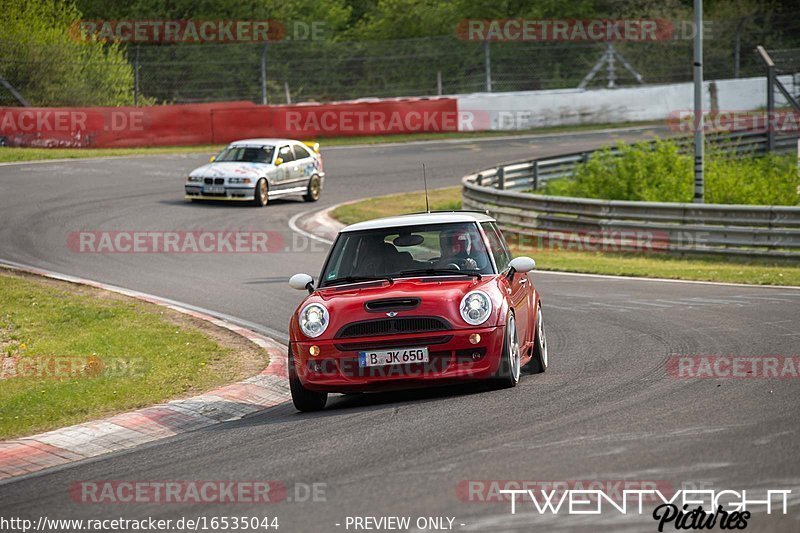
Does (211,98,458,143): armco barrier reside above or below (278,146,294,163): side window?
above

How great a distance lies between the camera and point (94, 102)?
4056 centimetres

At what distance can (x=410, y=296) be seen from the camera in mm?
9328

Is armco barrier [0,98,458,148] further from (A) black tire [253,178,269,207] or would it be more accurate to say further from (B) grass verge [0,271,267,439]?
(B) grass verge [0,271,267,439]

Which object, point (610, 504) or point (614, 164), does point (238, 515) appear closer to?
point (610, 504)

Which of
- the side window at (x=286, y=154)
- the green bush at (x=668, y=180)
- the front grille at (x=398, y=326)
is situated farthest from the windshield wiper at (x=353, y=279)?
the side window at (x=286, y=154)

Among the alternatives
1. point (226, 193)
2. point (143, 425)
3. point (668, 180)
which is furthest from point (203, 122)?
point (143, 425)

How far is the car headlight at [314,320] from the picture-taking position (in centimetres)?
938

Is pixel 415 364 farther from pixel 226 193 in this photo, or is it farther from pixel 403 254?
pixel 226 193

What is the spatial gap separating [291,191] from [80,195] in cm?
488

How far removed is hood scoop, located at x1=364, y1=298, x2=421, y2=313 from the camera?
927cm

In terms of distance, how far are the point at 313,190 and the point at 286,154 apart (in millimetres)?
1139

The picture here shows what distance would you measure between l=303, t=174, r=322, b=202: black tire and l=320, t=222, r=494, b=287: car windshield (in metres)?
19.0

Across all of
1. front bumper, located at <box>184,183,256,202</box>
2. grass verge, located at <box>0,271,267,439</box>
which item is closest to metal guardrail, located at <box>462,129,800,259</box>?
front bumper, located at <box>184,183,256,202</box>

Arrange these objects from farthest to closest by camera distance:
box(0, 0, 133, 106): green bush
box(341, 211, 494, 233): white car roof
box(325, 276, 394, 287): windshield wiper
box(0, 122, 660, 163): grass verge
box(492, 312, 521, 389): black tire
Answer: box(0, 0, 133, 106): green bush → box(0, 122, 660, 163): grass verge → box(341, 211, 494, 233): white car roof → box(325, 276, 394, 287): windshield wiper → box(492, 312, 521, 389): black tire
